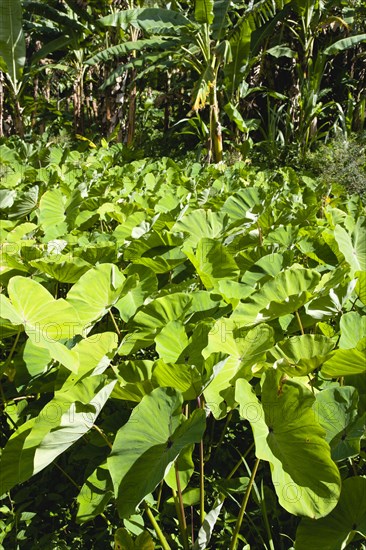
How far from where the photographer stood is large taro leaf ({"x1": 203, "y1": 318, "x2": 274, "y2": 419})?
2.56 ft

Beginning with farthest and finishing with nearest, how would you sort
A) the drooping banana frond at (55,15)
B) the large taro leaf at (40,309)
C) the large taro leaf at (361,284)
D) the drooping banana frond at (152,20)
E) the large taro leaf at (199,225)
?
1. the drooping banana frond at (55,15)
2. the drooping banana frond at (152,20)
3. the large taro leaf at (199,225)
4. the large taro leaf at (361,284)
5. the large taro leaf at (40,309)

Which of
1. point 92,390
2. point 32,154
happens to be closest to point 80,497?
point 92,390

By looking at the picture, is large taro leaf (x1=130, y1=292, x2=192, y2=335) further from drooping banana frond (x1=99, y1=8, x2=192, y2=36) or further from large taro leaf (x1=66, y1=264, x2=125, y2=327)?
drooping banana frond (x1=99, y1=8, x2=192, y2=36)

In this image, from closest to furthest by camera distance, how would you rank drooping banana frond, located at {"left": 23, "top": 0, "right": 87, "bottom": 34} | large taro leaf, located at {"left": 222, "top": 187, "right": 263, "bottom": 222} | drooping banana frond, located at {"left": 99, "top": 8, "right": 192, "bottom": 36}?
large taro leaf, located at {"left": 222, "top": 187, "right": 263, "bottom": 222}
drooping banana frond, located at {"left": 99, "top": 8, "right": 192, "bottom": 36}
drooping banana frond, located at {"left": 23, "top": 0, "right": 87, "bottom": 34}

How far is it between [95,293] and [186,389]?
0.36 m

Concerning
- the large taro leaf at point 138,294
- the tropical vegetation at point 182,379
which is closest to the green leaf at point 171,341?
the tropical vegetation at point 182,379

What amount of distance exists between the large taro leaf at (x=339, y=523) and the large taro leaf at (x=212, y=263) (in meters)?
0.54

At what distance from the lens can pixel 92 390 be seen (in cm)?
75

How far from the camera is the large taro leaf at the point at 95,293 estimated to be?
1.04 m

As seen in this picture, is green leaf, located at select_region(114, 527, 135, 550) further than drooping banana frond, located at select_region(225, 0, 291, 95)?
No

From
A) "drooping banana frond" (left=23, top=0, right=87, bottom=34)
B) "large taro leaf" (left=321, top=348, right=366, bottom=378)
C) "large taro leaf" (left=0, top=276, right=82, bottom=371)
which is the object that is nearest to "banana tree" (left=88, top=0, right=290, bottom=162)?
"drooping banana frond" (left=23, top=0, right=87, bottom=34)

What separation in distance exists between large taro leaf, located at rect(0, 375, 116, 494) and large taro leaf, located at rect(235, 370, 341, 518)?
0.66 feet

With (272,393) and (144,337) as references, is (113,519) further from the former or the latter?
(272,393)

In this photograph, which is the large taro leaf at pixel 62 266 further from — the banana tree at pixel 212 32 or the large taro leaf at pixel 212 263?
the banana tree at pixel 212 32
